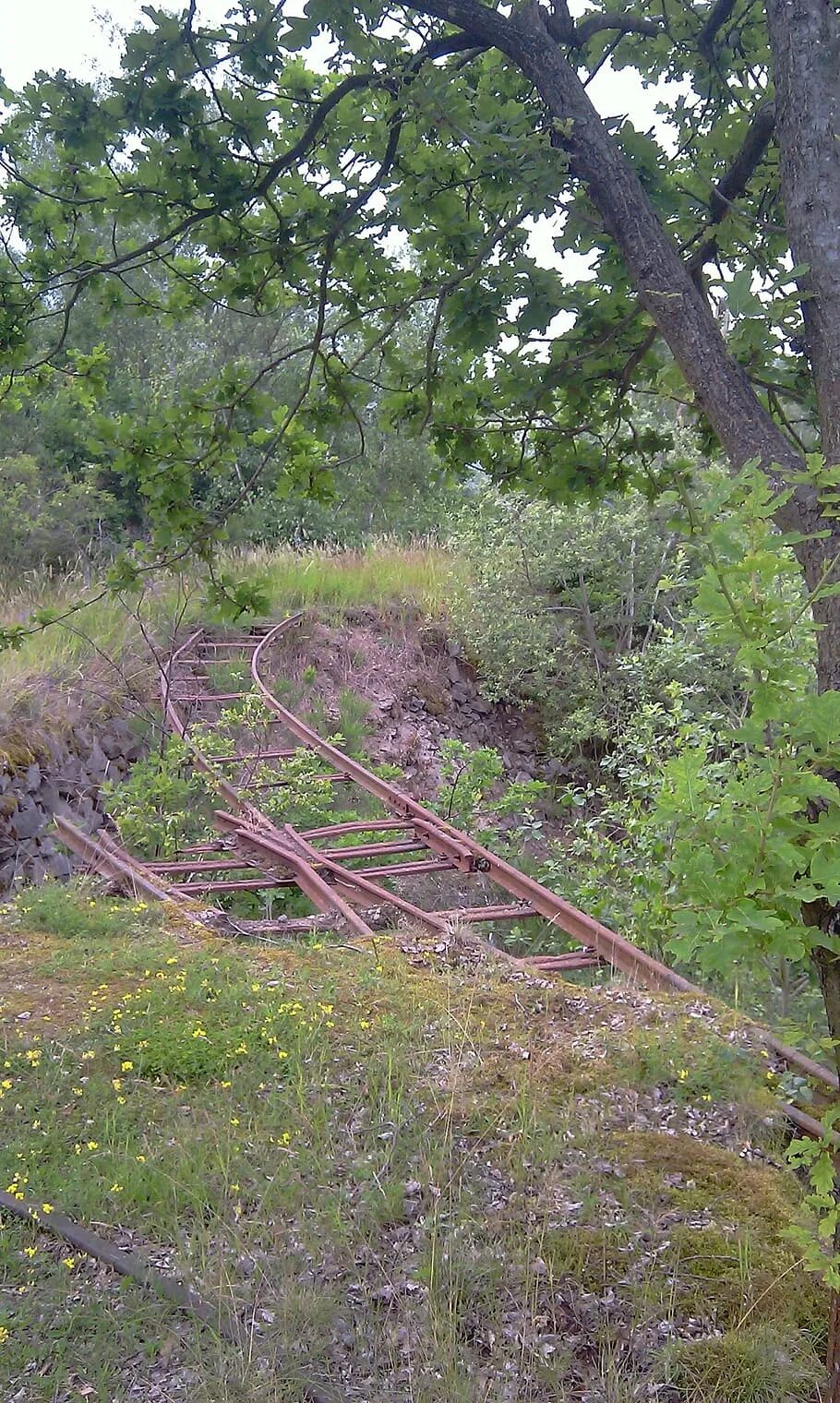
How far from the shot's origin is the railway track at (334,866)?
5805 millimetres

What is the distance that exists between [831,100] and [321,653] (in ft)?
36.6

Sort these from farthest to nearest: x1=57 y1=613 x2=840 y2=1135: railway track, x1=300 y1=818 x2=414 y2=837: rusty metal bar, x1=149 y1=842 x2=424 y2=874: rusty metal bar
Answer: x1=300 y1=818 x2=414 y2=837: rusty metal bar, x1=149 y1=842 x2=424 y2=874: rusty metal bar, x1=57 y1=613 x2=840 y2=1135: railway track

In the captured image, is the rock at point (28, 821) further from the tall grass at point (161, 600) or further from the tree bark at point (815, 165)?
the tree bark at point (815, 165)

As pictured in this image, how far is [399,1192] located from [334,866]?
377cm

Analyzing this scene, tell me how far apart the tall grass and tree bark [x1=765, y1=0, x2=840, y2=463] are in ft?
17.3

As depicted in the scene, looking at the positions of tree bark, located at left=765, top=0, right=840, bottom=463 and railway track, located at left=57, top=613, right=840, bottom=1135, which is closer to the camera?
tree bark, located at left=765, top=0, right=840, bottom=463

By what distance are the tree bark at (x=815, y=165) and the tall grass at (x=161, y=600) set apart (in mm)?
5274

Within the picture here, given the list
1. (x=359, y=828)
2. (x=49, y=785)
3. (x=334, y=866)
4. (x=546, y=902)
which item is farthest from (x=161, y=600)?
(x=546, y=902)

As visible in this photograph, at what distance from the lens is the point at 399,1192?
11.6 ft

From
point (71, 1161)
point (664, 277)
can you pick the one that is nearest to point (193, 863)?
Result: point (71, 1161)

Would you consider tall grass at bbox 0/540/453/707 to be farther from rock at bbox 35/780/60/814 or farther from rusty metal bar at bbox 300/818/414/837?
rusty metal bar at bbox 300/818/414/837

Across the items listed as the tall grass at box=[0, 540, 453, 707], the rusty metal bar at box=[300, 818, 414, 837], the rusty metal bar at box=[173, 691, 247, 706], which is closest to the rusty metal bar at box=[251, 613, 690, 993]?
the rusty metal bar at box=[300, 818, 414, 837]

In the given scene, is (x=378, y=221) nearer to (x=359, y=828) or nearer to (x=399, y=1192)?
(x=399, y=1192)

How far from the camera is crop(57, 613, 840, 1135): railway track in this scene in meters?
5.80
